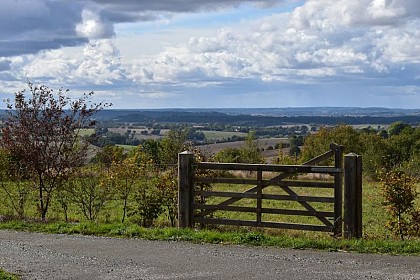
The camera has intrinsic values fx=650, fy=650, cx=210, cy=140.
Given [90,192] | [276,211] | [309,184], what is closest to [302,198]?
[309,184]

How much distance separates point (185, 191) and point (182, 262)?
11.0ft

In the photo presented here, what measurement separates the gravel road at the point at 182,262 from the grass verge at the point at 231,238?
0.34 metres

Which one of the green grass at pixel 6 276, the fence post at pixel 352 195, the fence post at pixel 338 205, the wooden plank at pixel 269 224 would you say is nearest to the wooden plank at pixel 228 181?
the wooden plank at pixel 269 224

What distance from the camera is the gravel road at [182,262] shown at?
30.0 ft

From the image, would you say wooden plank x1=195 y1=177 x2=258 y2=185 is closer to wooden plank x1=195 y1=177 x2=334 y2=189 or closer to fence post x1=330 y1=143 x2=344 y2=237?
wooden plank x1=195 y1=177 x2=334 y2=189

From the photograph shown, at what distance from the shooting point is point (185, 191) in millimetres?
13258

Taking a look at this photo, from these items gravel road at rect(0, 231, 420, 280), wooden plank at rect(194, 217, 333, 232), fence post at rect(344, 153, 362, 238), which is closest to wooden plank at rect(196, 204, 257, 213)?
wooden plank at rect(194, 217, 333, 232)

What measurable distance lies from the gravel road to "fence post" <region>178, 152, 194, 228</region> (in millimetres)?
1428

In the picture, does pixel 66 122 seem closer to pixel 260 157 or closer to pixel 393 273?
pixel 393 273

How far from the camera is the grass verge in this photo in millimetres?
10859

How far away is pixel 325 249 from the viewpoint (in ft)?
35.9

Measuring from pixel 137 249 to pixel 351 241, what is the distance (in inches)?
146

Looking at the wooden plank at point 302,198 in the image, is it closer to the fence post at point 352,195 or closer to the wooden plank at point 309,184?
the wooden plank at point 309,184

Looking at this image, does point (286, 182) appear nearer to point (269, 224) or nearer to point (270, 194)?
point (270, 194)
